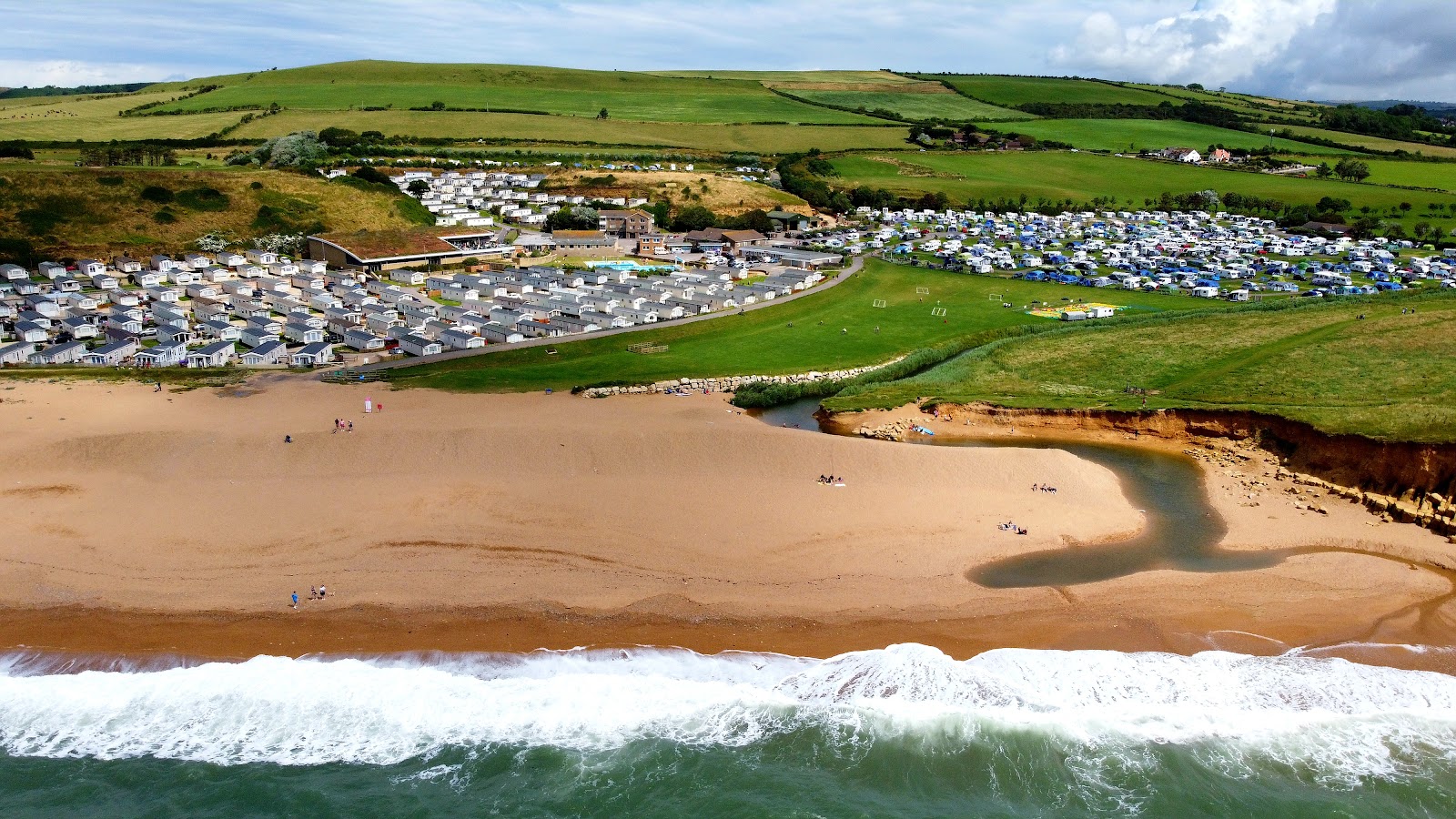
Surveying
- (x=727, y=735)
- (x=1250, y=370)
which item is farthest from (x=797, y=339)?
(x=727, y=735)

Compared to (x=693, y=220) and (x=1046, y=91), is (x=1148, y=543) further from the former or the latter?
(x=1046, y=91)

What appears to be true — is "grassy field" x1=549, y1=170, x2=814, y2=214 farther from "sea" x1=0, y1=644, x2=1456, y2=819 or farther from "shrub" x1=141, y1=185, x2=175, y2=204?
"sea" x1=0, y1=644, x2=1456, y2=819

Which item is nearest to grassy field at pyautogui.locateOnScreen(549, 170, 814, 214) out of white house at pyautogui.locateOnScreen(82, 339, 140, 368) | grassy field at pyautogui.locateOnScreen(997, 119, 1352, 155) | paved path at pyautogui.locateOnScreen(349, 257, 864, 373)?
paved path at pyautogui.locateOnScreen(349, 257, 864, 373)

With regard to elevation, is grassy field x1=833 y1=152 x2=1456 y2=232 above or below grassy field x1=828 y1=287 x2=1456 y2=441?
above

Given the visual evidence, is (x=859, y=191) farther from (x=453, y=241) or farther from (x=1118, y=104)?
(x=1118, y=104)

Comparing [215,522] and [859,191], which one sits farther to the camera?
[859,191]

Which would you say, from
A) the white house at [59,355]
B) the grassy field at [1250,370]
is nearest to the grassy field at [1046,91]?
the grassy field at [1250,370]

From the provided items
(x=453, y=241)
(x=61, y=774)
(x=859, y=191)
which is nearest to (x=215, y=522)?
(x=61, y=774)

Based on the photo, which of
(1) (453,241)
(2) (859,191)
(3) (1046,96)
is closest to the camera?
(1) (453,241)
